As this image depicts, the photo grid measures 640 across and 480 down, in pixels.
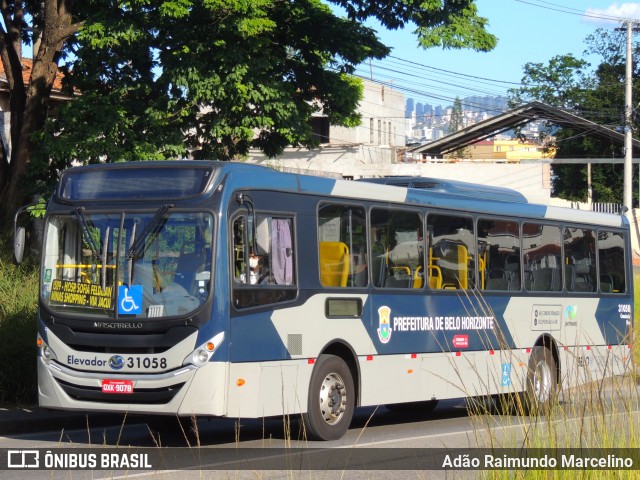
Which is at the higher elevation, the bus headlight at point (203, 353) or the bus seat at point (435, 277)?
the bus seat at point (435, 277)

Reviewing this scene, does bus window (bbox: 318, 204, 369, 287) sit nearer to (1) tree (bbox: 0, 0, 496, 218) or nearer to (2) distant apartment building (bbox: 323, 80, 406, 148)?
(1) tree (bbox: 0, 0, 496, 218)

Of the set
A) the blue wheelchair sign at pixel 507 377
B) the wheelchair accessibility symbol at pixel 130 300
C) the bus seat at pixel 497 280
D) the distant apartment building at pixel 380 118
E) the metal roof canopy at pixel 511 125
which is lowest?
the blue wheelchair sign at pixel 507 377

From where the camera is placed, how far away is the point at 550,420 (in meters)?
6.91

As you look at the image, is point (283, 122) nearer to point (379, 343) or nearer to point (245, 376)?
point (379, 343)

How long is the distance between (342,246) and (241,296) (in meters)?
2.03

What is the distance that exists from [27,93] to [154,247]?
12377 mm

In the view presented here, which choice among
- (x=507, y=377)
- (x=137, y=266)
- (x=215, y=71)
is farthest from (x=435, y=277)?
(x=215, y=71)

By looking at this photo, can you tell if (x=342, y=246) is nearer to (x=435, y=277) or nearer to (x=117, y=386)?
(x=435, y=277)

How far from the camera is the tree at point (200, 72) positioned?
19531 millimetres

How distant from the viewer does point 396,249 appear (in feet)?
45.0

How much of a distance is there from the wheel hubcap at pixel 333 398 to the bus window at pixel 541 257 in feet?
15.5

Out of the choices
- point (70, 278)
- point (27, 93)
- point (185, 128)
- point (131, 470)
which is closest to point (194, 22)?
point (185, 128)

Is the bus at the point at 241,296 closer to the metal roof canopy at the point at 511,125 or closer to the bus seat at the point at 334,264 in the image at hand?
the bus seat at the point at 334,264

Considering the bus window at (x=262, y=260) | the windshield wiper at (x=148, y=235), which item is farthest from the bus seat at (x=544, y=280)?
the windshield wiper at (x=148, y=235)
